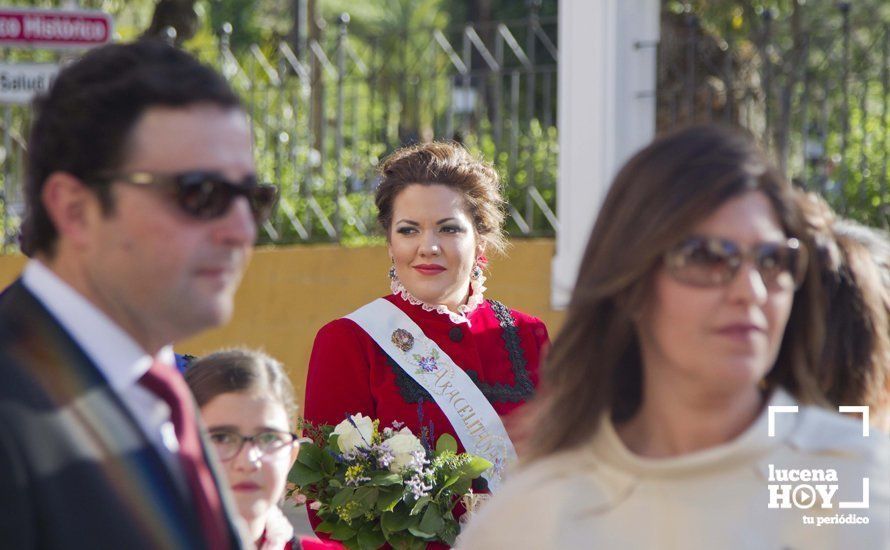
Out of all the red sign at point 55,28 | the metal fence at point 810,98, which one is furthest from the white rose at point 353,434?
the red sign at point 55,28

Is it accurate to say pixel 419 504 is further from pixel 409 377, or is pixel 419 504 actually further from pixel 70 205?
pixel 70 205

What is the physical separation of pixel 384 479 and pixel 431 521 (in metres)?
Answer: 0.16

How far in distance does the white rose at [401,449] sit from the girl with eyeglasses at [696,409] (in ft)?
5.24

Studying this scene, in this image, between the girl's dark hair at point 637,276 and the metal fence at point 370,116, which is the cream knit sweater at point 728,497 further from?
the metal fence at point 370,116

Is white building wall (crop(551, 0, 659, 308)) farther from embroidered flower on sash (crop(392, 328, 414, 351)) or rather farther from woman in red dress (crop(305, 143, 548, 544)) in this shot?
embroidered flower on sash (crop(392, 328, 414, 351))

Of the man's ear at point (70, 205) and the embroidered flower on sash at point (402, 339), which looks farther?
the embroidered flower on sash at point (402, 339)

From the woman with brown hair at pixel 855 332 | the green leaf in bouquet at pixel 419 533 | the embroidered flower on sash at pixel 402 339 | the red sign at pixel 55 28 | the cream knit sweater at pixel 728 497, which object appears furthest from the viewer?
the red sign at pixel 55 28

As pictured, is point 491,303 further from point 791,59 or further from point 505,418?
point 791,59

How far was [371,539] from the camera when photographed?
157 inches

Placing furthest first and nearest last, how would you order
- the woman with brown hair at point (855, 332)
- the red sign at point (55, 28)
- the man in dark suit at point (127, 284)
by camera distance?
1. the red sign at point (55, 28)
2. the woman with brown hair at point (855, 332)
3. the man in dark suit at point (127, 284)

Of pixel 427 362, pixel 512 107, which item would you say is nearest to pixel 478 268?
pixel 427 362

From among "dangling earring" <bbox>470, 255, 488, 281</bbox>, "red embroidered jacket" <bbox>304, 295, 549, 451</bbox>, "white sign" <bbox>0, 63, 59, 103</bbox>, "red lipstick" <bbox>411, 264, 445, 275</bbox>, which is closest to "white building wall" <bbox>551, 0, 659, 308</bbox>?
"white sign" <bbox>0, 63, 59, 103</bbox>

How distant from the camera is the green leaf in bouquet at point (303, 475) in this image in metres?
4.01

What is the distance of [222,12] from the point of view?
37.4 meters
